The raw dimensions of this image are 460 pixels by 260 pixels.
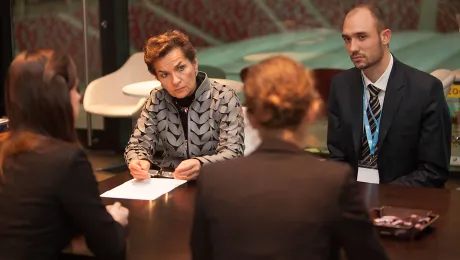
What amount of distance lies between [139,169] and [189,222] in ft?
2.23

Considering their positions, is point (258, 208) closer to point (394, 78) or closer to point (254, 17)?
point (394, 78)

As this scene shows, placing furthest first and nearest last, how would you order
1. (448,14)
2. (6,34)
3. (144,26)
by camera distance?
(6,34) < (144,26) < (448,14)

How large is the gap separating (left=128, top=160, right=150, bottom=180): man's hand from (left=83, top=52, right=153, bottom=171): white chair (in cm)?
311

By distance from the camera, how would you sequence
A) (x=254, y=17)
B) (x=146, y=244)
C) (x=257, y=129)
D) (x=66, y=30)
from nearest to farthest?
(x=257, y=129)
(x=146, y=244)
(x=254, y=17)
(x=66, y=30)

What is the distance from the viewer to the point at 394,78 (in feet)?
11.0

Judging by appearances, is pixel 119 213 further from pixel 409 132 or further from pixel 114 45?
pixel 114 45

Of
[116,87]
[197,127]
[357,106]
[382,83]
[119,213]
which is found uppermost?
[382,83]

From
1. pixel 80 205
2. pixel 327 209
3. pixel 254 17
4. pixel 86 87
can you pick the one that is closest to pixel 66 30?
pixel 86 87

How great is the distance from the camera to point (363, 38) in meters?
3.41

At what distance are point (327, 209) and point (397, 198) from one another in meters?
1.05

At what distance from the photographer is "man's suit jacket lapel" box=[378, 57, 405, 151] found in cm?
327

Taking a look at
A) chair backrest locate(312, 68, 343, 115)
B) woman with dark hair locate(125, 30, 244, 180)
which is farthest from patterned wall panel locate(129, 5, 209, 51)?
woman with dark hair locate(125, 30, 244, 180)

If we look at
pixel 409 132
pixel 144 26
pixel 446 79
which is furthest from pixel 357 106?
pixel 144 26

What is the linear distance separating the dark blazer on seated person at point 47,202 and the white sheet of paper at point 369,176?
156 cm
